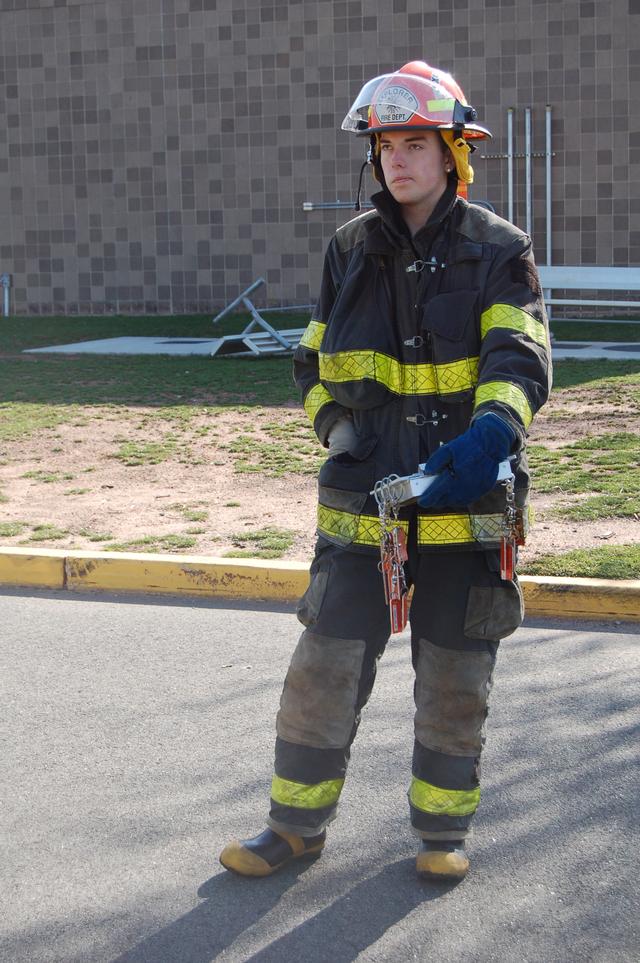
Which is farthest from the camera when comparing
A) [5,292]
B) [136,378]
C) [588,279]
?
[5,292]

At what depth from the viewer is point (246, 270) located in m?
16.7

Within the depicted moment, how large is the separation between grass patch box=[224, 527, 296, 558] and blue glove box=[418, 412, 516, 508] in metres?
3.34

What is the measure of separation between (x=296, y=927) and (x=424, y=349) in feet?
4.78

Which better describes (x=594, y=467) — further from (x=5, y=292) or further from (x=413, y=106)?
(x=5, y=292)

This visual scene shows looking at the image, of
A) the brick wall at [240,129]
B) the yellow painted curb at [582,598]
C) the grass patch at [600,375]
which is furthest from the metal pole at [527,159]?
the yellow painted curb at [582,598]

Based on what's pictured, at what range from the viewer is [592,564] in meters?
5.86

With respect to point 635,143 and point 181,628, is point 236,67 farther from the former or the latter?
point 181,628

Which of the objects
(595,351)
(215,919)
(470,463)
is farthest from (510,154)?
(215,919)

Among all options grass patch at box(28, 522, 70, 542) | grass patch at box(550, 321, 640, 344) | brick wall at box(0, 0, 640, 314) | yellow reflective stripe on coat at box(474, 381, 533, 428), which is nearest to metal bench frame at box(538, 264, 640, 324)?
grass patch at box(550, 321, 640, 344)

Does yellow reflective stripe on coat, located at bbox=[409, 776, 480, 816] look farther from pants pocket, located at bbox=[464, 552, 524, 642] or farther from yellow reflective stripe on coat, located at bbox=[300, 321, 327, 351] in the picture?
yellow reflective stripe on coat, located at bbox=[300, 321, 327, 351]

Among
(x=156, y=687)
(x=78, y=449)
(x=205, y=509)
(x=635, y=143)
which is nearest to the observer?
(x=156, y=687)

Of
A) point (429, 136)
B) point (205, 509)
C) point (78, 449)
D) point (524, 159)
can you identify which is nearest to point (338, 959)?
point (429, 136)

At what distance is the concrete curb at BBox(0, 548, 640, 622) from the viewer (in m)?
5.58

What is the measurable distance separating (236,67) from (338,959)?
49.2ft
